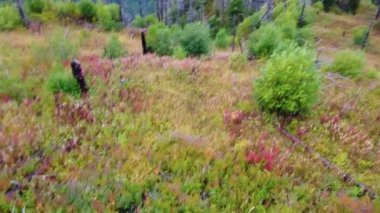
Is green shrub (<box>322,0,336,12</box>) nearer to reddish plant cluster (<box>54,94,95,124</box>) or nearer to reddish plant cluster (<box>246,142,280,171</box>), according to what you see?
reddish plant cluster (<box>246,142,280,171</box>)

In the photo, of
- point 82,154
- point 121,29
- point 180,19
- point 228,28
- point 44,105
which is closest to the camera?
point 82,154

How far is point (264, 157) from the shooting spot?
9.00 metres

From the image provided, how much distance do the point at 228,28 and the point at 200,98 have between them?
168 feet

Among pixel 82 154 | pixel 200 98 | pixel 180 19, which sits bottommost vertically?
pixel 180 19

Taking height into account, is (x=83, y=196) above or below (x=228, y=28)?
above

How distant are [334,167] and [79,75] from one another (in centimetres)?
685

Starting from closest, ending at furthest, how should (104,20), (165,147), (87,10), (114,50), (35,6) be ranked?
(165,147) → (114,50) → (35,6) → (104,20) → (87,10)

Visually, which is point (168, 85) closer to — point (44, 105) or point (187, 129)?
point (187, 129)

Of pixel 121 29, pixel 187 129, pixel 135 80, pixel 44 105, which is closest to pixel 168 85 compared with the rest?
pixel 135 80

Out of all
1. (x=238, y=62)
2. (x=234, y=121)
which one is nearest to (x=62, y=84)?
(x=234, y=121)

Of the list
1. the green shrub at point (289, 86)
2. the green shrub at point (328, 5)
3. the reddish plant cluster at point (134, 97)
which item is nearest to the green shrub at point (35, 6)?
the reddish plant cluster at point (134, 97)

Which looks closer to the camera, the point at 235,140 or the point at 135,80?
the point at 235,140

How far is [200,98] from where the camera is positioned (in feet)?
41.3

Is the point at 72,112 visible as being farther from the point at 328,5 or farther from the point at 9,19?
the point at 328,5
